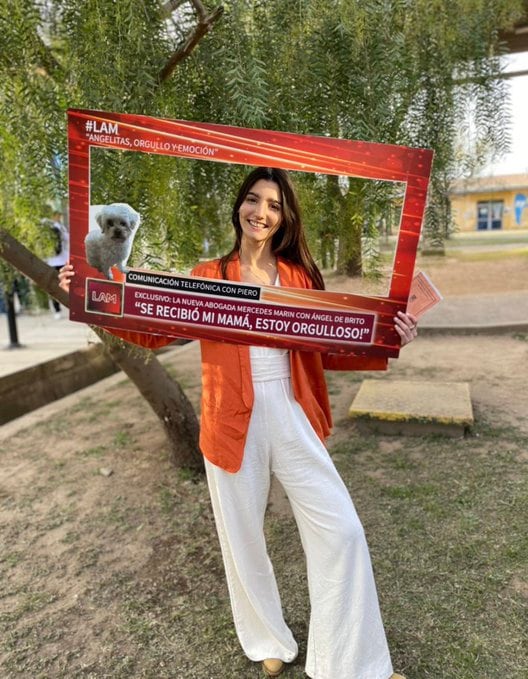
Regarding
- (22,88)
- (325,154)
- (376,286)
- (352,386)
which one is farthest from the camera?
(352,386)

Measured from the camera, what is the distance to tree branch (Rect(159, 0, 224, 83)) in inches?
70.9

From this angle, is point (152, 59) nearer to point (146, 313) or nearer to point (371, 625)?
point (146, 313)

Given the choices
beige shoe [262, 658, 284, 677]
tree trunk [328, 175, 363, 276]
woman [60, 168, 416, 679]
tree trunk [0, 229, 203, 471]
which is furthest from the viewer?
tree trunk [0, 229, 203, 471]

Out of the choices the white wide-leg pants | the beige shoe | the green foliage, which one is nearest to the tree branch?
the green foliage

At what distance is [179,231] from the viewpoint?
1.97 meters

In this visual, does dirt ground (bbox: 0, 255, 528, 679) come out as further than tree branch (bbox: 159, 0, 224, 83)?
Yes

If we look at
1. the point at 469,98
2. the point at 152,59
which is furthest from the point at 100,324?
the point at 469,98

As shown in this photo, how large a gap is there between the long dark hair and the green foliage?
0.15 metres

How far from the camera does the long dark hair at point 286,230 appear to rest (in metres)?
1.74

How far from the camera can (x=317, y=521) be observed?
1.77 m

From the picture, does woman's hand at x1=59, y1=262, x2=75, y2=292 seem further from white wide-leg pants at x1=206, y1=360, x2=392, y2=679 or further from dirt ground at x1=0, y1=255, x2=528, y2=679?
dirt ground at x1=0, y1=255, x2=528, y2=679

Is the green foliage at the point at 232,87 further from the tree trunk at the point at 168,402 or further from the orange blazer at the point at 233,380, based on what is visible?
the tree trunk at the point at 168,402

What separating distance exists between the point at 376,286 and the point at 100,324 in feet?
2.96

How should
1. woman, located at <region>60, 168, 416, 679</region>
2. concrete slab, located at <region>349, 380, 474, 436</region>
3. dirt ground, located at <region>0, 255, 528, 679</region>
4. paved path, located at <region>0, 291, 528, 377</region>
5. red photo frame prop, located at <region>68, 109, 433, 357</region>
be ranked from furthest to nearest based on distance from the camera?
paved path, located at <region>0, 291, 528, 377</region> → concrete slab, located at <region>349, 380, 474, 436</region> → dirt ground, located at <region>0, 255, 528, 679</region> → woman, located at <region>60, 168, 416, 679</region> → red photo frame prop, located at <region>68, 109, 433, 357</region>
